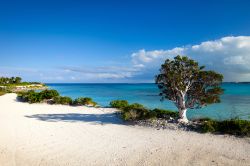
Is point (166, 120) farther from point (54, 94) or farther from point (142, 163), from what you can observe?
point (54, 94)

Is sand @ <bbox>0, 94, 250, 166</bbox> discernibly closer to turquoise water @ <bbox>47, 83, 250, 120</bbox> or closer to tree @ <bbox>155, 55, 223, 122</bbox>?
tree @ <bbox>155, 55, 223, 122</bbox>

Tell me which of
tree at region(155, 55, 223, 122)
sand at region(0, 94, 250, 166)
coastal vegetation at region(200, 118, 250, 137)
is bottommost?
sand at region(0, 94, 250, 166)

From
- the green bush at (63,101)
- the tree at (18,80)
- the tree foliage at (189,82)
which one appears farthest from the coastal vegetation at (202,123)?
the tree at (18,80)

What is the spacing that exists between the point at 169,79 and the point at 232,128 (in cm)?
520

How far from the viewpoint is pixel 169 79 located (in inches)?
670

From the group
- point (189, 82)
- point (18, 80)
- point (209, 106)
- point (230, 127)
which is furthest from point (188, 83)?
point (18, 80)

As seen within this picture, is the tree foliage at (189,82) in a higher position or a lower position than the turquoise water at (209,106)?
higher

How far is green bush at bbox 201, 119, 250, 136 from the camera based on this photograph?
45.0ft

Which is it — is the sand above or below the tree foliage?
below

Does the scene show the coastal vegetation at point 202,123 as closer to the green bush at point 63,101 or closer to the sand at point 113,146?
the sand at point 113,146

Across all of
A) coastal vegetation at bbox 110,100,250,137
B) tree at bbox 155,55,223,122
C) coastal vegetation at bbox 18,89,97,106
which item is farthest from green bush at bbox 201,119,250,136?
coastal vegetation at bbox 18,89,97,106

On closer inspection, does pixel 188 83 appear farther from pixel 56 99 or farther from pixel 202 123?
pixel 56 99

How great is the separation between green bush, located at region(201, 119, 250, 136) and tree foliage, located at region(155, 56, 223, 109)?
8.42ft

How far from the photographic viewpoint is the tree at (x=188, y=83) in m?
16.8
